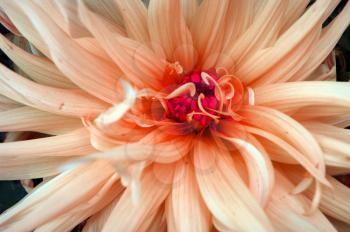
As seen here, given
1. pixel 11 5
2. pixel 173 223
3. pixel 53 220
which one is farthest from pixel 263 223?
pixel 11 5

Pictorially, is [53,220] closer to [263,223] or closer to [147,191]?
[147,191]

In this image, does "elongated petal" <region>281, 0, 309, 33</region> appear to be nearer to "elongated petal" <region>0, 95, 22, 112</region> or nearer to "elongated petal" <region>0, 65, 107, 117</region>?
"elongated petal" <region>0, 65, 107, 117</region>

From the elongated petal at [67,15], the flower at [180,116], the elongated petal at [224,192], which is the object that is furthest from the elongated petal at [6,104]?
the elongated petal at [224,192]

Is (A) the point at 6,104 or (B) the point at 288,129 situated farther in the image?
(A) the point at 6,104

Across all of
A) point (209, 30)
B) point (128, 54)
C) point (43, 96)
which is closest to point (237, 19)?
point (209, 30)

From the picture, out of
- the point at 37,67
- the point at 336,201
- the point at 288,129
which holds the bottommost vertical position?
the point at 336,201

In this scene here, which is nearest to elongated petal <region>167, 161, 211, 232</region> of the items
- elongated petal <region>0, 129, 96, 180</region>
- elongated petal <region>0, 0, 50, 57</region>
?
elongated petal <region>0, 129, 96, 180</region>

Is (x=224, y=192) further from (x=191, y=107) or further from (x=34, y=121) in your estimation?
(x=34, y=121)
